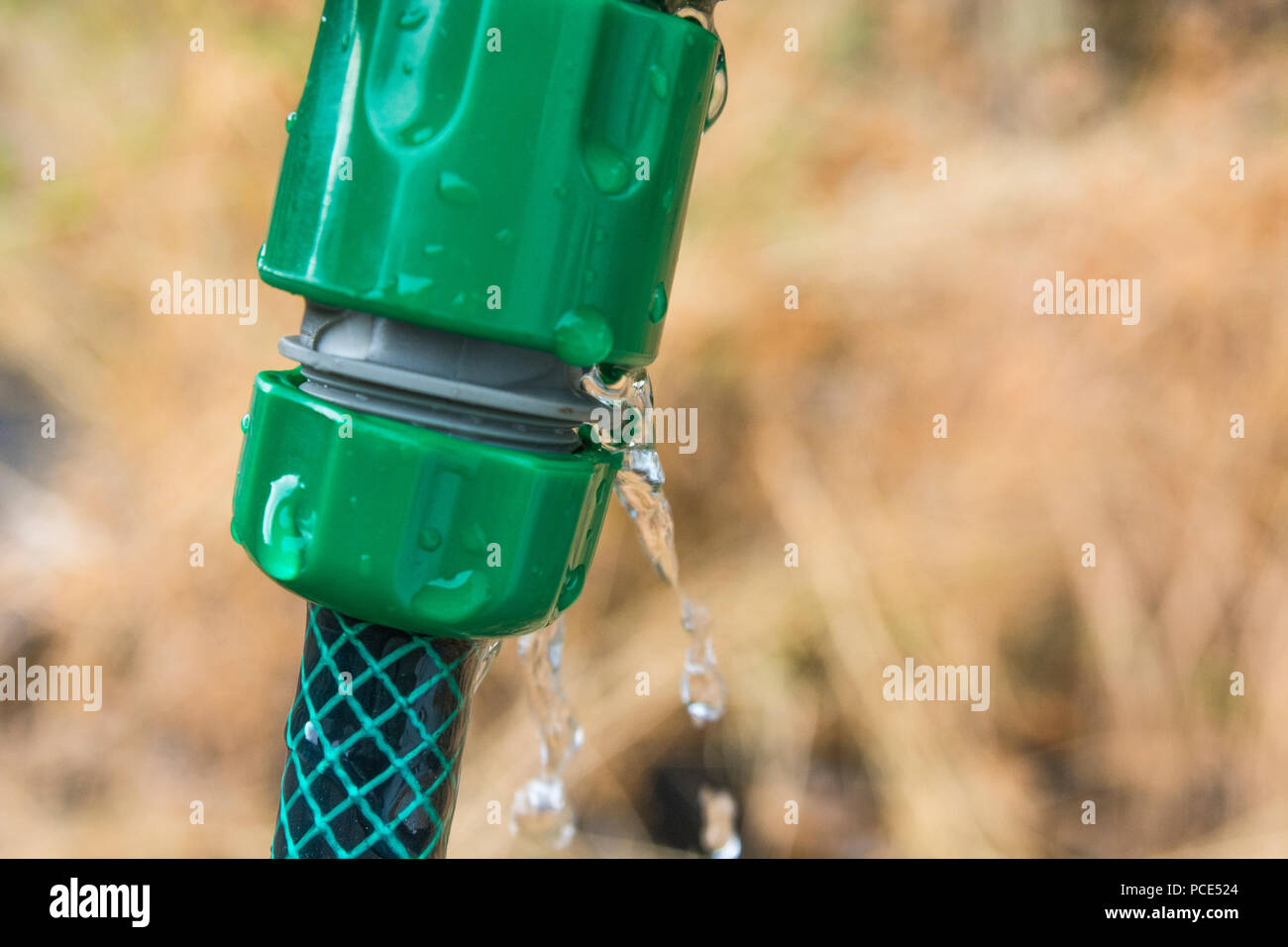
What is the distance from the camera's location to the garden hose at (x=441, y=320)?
1.11ft

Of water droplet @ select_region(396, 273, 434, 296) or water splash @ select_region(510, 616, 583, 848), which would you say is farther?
water splash @ select_region(510, 616, 583, 848)

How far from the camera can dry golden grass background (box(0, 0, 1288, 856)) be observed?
1.31m

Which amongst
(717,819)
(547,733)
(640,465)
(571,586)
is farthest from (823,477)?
(571,586)

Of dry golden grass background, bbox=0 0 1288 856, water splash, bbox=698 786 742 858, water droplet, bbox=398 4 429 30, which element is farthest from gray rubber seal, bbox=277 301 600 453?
water splash, bbox=698 786 742 858

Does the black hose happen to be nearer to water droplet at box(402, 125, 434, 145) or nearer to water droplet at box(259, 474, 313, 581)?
water droplet at box(259, 474, 313, 581)

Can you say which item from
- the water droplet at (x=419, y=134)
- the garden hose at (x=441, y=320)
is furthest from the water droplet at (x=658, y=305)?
the water droplet at (x=419, y=134)

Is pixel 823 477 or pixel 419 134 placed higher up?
pixel 419 134

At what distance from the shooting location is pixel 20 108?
1363mm

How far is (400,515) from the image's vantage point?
35cm

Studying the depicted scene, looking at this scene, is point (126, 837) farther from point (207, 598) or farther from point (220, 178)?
point (220, 178)

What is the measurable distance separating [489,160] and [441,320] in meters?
0.06

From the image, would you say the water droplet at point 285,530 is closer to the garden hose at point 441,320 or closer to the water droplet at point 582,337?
the garden hose at point 441,320

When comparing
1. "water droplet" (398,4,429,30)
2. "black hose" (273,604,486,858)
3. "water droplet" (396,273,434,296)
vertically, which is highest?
"water droplet" (398,4,429,30)

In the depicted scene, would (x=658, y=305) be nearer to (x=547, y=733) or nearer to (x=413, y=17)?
(x=413, y=17)
